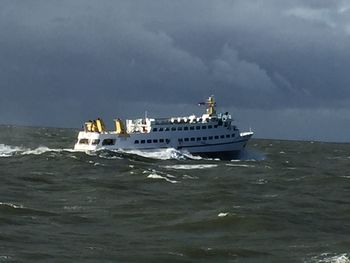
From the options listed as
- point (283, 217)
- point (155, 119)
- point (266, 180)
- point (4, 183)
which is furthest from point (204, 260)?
point (155, 119)

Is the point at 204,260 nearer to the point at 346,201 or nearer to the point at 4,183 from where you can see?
the point at 346,201

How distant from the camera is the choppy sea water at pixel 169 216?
81.3ft

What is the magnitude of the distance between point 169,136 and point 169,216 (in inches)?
2259

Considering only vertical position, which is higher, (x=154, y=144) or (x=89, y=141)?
(x=89, y=141)

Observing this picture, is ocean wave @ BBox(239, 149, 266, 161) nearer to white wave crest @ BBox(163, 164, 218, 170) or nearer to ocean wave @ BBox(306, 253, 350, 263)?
white wave crest @ BBox(163, 164, 218, 170)

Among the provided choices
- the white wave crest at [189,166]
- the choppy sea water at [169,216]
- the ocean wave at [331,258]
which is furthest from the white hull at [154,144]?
the ocean wave at [331,258]

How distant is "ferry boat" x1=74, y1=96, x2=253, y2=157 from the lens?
90938 mm

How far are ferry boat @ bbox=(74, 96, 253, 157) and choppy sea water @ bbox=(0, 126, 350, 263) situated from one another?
86.3 feet

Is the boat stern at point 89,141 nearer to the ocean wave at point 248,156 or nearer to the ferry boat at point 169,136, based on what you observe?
the ferry boat at point 169,136

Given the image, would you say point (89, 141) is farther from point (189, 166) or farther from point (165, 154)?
point (189, 166)

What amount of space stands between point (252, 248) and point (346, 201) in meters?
Answer: 20.5

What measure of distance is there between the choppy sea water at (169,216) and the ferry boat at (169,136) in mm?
26317

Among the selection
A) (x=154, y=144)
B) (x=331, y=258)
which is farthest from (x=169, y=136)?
(x=331, y=258)

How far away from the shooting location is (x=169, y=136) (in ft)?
300
